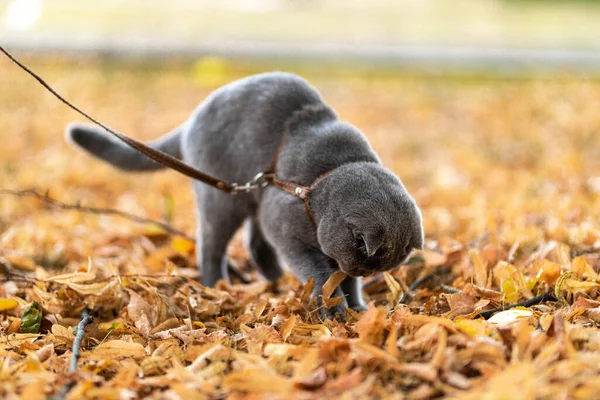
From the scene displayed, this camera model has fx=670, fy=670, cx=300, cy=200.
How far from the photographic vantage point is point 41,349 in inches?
95.1

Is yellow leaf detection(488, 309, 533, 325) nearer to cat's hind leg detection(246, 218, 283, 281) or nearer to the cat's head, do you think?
the cat's head

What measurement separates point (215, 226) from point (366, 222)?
1.03 m

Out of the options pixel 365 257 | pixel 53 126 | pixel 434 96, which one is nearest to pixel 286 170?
pixel 365 257

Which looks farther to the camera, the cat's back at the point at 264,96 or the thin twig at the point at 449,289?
the cat's back at the point at 264,96

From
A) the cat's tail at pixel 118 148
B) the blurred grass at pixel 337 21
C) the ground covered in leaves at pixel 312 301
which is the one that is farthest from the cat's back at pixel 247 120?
the blurred grass at pixel 337 21

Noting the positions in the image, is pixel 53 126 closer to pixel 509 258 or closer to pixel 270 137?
pixel 270 137

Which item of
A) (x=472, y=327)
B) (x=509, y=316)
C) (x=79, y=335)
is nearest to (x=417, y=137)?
(x=509, y=316)

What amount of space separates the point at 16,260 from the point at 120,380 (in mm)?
1678

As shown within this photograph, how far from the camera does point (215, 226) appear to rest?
348cm

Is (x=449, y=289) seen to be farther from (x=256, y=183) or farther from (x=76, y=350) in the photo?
(x=76, y=350)

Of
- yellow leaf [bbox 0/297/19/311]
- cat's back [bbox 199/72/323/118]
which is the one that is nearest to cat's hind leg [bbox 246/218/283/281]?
cat's back [bbox 199/72/323/118]

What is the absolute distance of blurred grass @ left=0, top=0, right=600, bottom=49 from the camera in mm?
11781

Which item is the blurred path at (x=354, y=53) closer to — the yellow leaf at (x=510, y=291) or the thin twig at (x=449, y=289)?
the thin twig at (x=449, y=289)

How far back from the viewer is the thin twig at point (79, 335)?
7.27ft
